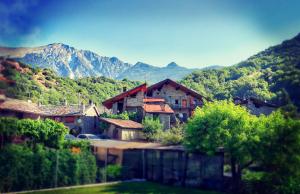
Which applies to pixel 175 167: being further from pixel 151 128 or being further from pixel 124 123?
pixel 124 123

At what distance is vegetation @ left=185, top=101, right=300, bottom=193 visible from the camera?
22609mm

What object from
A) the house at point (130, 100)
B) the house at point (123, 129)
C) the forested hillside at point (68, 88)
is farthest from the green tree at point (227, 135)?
the forested hillside at point (68, 88)

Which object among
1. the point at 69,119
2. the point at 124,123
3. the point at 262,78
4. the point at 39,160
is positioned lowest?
the point at 39,160

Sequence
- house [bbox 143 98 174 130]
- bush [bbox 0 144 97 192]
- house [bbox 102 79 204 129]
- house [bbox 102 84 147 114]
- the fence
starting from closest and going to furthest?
bush [bbox 0 144 97 192] < the fence < house [bbox 143 98 174 130] < house [bbox 102 79 204 129] < house [bbox 102 84 147 114]

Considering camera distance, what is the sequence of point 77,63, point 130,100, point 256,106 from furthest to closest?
1. point 77,63
2. point 256,106
3. point 130,100

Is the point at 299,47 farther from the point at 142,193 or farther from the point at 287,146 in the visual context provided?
the point at 142,193

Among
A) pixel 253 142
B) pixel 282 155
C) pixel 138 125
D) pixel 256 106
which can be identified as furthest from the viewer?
pixel 256 106

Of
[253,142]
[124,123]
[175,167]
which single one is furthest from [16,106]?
[124,123]

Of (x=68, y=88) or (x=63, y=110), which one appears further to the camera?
(x=68, y=88)

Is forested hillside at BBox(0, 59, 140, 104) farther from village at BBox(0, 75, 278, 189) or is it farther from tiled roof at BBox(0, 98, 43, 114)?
tiled roof at BBox(0, 98, 43, 114)

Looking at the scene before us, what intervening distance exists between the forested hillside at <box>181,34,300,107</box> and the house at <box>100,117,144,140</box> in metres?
15.2

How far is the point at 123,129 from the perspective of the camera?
38.5 metres

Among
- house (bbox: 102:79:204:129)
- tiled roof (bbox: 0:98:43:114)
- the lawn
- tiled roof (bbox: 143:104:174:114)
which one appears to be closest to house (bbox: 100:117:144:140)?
tiled roof (bbox: 143:104:174:114)

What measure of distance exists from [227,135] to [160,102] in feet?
69.8
